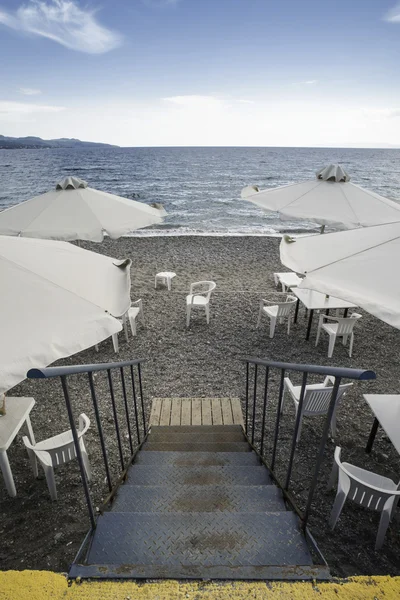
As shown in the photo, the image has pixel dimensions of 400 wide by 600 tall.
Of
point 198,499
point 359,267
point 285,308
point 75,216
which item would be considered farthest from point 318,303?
point 75,216

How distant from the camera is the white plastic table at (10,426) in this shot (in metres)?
3.30

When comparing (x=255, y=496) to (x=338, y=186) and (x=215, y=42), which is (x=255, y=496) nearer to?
(x=338, y=186)

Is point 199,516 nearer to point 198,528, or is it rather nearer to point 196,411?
point 198,528

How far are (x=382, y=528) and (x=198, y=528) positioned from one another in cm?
180

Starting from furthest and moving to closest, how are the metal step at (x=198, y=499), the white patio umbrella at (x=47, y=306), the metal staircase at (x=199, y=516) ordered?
the metal step at (x=198, y=499), the white patio umbrella at (x=47, y=306), the metal staircase at (x=199, y=516)

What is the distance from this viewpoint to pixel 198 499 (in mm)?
2643

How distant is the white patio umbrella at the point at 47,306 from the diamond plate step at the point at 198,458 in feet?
6.02

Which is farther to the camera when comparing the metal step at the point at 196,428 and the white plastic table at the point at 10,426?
the metal step at the point at 196,428

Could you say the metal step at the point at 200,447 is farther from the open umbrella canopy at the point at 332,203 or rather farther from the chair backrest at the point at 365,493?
the open umbrella canopy at the point at 332,203

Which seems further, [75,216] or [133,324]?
[133,324]

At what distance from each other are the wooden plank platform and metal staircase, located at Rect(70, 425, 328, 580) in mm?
1077

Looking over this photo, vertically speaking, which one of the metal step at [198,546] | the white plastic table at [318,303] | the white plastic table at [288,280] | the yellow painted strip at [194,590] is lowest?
the white plastic table at [288,280]

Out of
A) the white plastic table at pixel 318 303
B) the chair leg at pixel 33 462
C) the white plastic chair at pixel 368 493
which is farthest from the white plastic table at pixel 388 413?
the chair leg at pixel 33 462

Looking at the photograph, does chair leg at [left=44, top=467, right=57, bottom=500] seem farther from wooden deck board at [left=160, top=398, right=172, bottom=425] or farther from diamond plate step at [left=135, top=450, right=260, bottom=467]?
wooden deck board at [left=160, top=398, right=172, bottom=425]
